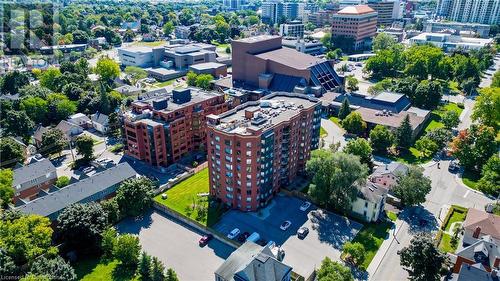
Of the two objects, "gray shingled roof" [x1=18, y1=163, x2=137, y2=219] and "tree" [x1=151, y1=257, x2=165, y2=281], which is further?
"gray shingled roof" [x1=18, y1=163, x2=137, y2=219]

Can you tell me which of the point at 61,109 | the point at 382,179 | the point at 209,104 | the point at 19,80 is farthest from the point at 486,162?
the point at 19,80

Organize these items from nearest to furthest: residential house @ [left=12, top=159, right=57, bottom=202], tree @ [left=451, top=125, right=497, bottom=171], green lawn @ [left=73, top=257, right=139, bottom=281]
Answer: green lawn @ [left=73, top=257, right=139, bottom=281] < residential house @ [left=12, top=159, right=57, bottom=202] < tree @ [left=451, top=125, right=497, bottom=171]

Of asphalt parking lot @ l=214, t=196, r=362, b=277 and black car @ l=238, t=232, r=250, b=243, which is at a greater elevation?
black car @ l=238, t=232, r=250, b=243

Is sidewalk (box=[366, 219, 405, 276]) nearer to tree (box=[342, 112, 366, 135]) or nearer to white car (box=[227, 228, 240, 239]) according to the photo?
white car (box=[227, 228, 240, 239])

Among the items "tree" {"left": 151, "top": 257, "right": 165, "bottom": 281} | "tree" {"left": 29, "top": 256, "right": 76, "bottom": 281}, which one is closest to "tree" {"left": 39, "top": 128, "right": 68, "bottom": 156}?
"tree" {"left": 29, "top": 256, "right": 76, "bottom": 281}

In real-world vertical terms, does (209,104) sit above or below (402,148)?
above

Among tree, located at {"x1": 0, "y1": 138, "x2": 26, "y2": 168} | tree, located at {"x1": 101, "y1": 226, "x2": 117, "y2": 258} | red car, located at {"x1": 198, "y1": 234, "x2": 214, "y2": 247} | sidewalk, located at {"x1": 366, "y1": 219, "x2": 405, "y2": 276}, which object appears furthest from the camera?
tree, located at {"x1": 0, "y1": 138, "x2": 26, "y2": 168}

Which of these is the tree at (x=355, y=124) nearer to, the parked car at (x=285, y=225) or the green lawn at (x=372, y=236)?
the green lawn at (x=372, y=236)

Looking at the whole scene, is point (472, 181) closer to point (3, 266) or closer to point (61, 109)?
point (3, 266)
